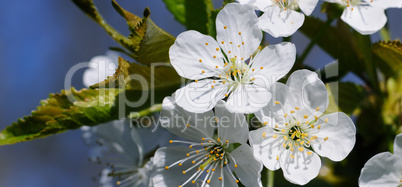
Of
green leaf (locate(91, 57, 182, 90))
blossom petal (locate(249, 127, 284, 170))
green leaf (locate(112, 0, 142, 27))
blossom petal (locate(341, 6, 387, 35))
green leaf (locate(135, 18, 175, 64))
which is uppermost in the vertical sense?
green leaf (locate(112, 0, 142, 27))

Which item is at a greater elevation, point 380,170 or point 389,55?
point 389,55

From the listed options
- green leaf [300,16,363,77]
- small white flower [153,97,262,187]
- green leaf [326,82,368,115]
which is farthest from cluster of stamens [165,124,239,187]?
green leaf [300,16,363,77]

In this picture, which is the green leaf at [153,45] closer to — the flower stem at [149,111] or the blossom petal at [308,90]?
the flower stem at [149,111]

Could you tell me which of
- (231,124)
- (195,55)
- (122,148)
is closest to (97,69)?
(122,148)

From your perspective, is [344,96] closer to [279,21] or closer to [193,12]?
[279,21]

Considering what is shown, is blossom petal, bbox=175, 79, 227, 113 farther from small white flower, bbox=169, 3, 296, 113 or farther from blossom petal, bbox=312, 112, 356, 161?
blossom petal, bbox=312, 112, 356, 161

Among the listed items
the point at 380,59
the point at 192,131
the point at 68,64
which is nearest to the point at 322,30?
the point at 380,59

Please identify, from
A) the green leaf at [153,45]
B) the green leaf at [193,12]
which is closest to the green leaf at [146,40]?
the green leaf at [153,45]

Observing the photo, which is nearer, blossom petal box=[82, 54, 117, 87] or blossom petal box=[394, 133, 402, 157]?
blossom petal box=[394, 133, 402, 157]
